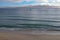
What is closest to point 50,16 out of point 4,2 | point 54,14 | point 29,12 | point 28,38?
point 54,14

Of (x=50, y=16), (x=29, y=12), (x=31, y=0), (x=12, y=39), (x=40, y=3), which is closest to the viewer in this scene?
(x=12, y=39)

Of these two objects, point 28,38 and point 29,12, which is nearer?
point 28,38

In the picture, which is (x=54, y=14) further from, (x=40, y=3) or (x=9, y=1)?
(x=9, y=1)

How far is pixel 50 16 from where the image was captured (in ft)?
19.0

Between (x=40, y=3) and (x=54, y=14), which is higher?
(x=40, y=3)

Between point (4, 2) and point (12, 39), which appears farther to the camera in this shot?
point (4, 2)

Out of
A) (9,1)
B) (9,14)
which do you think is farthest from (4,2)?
(9,14)

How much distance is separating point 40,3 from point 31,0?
0.44 meters

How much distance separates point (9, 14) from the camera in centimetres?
611

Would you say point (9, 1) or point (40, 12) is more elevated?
point (9, 1)

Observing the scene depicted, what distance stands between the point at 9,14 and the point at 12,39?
320 centimetres

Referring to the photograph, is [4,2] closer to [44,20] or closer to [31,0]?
[31,0]

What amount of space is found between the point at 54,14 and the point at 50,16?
1.13 ft

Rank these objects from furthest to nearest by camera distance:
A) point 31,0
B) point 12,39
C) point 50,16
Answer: point 50,16 → point 31,0 → point 12,39
